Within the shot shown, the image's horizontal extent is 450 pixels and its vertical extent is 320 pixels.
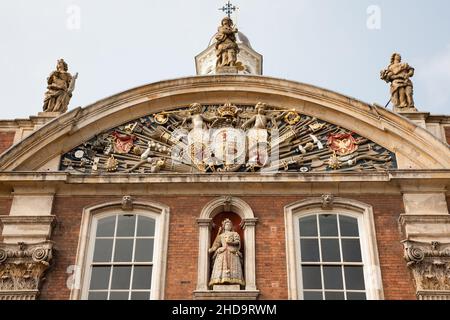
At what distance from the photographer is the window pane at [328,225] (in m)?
14.3

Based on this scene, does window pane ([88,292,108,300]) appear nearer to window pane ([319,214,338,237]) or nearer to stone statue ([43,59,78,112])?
window pane ([319,214,338,237])

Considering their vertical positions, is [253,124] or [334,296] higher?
[253,124]

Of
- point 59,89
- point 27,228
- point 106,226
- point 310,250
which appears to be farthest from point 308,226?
point 59,89

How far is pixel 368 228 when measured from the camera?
14.1 m

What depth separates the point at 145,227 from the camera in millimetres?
14477

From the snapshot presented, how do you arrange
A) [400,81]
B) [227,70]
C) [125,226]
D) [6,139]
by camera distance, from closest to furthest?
1. [125,226]
2. [6,139]
3. [400,81]
4. [227,70]

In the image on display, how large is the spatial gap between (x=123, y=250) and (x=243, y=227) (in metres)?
2.29

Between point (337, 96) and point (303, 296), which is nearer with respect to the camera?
point (303, 296)

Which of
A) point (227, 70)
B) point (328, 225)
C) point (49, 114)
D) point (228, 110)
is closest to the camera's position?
point (328, 225)

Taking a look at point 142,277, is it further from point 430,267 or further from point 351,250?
point 430,267

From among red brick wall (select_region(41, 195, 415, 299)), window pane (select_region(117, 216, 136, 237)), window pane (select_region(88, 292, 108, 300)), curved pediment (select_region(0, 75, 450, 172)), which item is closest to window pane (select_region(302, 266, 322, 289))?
red brick wall (select_region(41, 195, 415, 299))

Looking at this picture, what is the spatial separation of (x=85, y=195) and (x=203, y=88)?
3.64 meters
